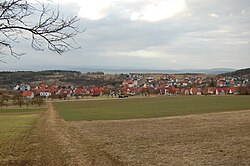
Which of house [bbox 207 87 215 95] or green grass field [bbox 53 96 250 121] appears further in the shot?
house [bbox 207 87 215 95]

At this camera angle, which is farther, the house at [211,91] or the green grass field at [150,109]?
the house at [211,91]

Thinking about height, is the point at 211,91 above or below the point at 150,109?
below

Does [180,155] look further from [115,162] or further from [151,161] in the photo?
[115,162]

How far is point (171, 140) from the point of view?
17.8m

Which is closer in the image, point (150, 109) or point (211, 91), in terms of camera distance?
point (150, 109)

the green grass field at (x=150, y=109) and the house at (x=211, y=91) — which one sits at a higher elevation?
the green grass field at (x=150, y=109)

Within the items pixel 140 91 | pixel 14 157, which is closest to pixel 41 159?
pixel 14 157

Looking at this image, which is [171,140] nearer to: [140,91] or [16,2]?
[16,2]

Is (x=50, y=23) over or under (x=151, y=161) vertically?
over

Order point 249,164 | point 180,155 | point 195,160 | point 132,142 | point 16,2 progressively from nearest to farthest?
point 16,2, point 249,164, point 195,160, point 180,155, point 132,142

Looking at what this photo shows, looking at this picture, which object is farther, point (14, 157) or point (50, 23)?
point (14, 157)

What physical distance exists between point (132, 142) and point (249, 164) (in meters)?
7.75

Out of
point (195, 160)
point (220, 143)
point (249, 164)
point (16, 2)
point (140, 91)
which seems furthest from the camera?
point (140, 91)

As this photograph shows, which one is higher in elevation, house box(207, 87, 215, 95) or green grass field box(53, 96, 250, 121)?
green grass field box(53, 96, 250, 121)
